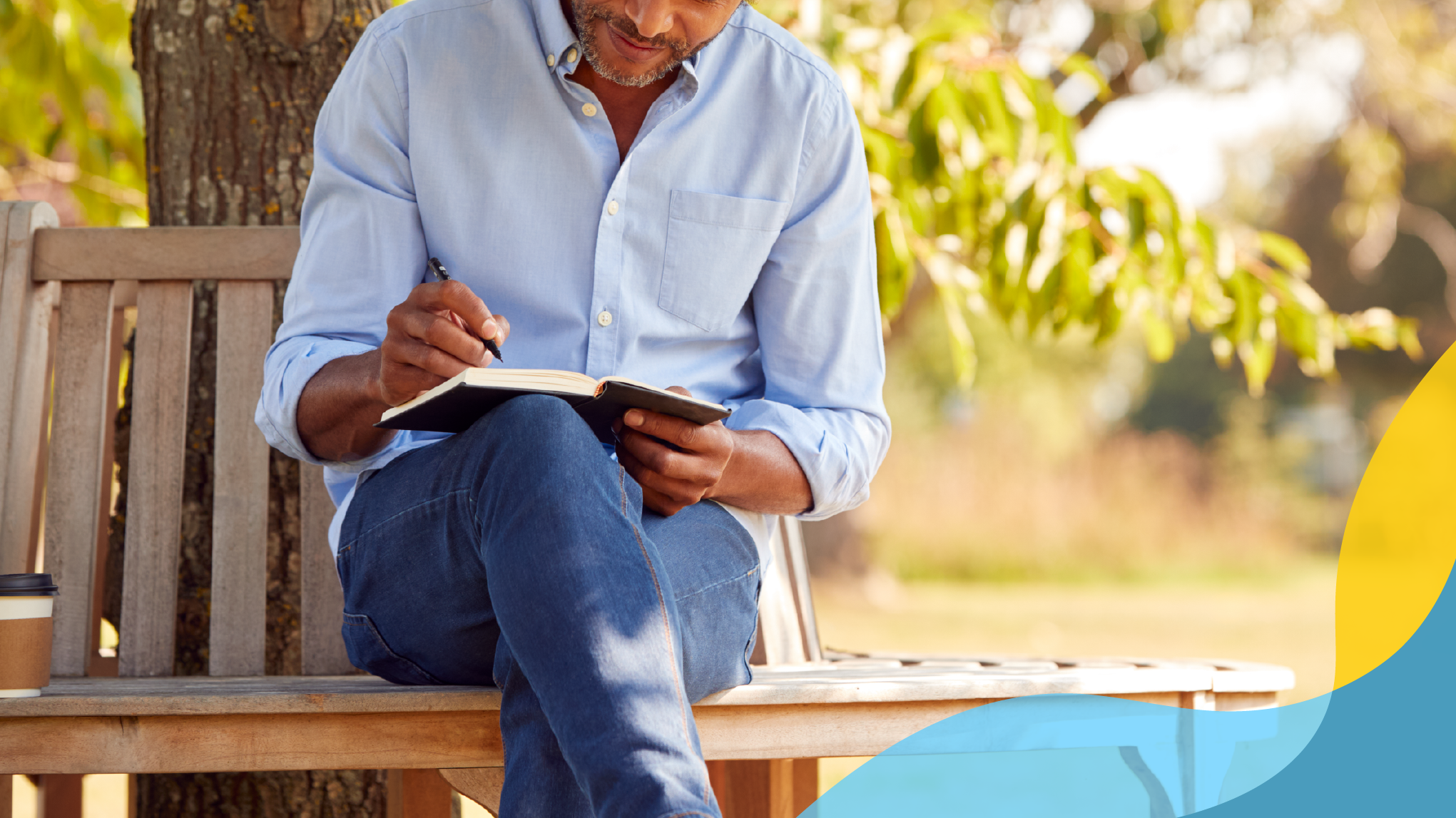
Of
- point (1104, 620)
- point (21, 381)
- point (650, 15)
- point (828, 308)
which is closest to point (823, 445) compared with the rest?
point (828, 308)

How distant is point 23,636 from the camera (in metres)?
1.47

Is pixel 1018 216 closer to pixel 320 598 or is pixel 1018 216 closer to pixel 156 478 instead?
pixel 320 598

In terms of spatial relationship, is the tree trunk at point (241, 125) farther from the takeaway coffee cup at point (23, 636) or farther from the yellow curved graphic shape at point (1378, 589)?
the yellow curved graphic shape at point (1378, 589)

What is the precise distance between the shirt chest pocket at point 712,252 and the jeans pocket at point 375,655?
1.97ft

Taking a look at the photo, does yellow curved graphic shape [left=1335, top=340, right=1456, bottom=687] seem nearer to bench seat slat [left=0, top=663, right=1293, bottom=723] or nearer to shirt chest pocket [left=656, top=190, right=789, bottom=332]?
bench seat slat [left=0, top=663, right=1293, bottom=723]

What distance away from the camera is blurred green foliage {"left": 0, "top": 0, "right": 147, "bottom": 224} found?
3205mm

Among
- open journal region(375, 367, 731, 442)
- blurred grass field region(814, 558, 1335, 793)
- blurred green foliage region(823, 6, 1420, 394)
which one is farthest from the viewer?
blurred grass field region(814, 558, 1335, 793)

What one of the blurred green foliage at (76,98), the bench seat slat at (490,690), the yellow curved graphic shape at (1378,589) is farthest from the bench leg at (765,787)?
the blurred green foliage at (76,98)

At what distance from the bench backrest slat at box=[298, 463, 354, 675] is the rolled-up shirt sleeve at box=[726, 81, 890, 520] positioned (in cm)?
72

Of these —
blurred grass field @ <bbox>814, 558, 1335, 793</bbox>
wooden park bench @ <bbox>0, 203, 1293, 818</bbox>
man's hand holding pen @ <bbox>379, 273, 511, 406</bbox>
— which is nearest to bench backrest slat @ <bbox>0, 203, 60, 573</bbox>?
wooden park bench @ <bbox>0, 203, 1293, 818</bbox>

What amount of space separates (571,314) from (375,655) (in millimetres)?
524

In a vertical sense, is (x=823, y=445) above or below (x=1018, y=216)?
below

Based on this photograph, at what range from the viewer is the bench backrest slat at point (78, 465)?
1986mm

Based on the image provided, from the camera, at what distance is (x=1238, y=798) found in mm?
1756
